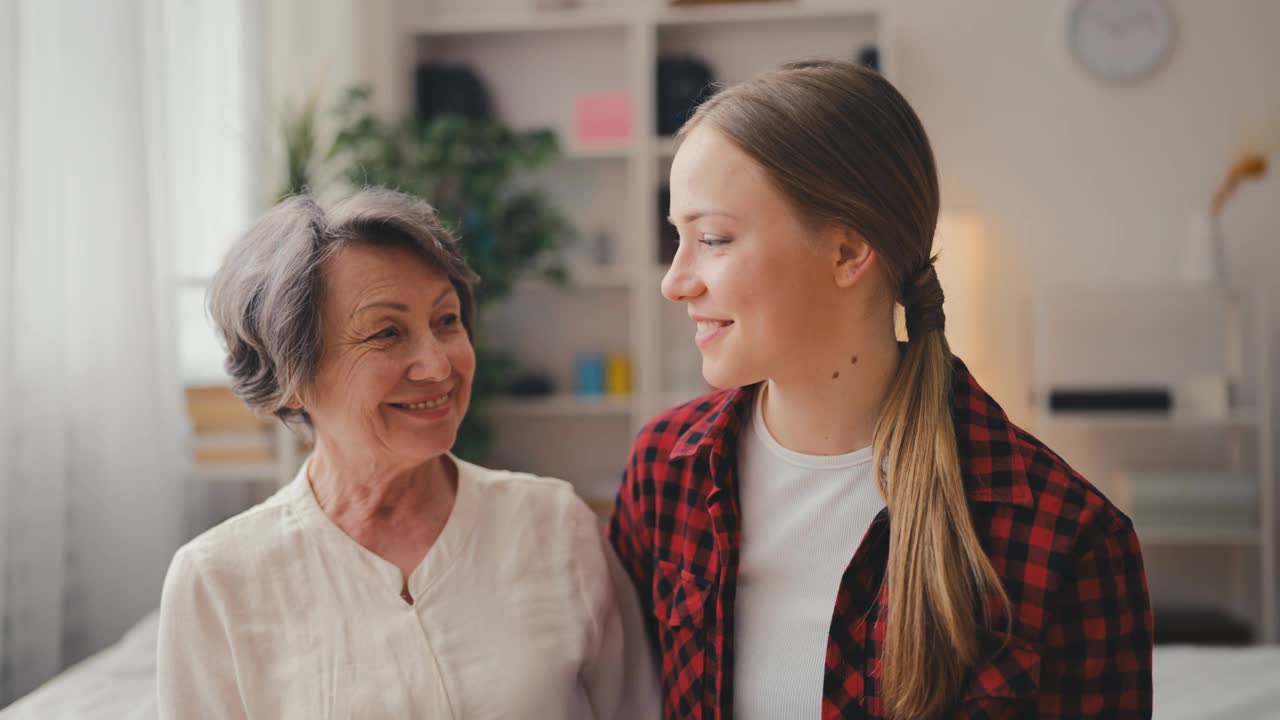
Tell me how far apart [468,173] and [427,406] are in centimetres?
240

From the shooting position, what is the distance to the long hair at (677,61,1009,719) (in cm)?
108

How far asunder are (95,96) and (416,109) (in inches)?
72.8

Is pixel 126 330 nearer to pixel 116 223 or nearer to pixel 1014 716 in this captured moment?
pixel 116 223

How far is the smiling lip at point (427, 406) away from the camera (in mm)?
1258

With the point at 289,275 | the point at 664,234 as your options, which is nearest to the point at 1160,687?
the point at 289,275

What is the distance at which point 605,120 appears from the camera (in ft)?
13.3

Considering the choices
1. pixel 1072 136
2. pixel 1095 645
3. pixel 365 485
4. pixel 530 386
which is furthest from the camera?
pixel 530 386

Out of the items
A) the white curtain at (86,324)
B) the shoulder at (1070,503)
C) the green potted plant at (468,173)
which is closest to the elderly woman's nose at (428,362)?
the shoulder at (1070,503)

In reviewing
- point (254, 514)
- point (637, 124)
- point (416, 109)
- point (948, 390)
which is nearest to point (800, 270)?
point (948, 390)

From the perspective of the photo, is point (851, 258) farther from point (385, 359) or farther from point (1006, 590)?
point (385, 359)

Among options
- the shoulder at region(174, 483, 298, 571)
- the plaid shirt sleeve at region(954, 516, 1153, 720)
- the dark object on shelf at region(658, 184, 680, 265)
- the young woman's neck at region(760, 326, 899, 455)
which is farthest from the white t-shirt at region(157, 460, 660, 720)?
the dark object on shelf at region(658, 184, 680, 265)

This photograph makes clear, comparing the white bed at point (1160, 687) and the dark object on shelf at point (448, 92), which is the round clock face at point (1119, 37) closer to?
the dark object on shelf at point (448, 92)

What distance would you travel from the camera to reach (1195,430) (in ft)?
12.9

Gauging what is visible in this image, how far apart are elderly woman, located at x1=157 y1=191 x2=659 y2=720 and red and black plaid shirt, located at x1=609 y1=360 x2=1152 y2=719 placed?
0.16 meters
